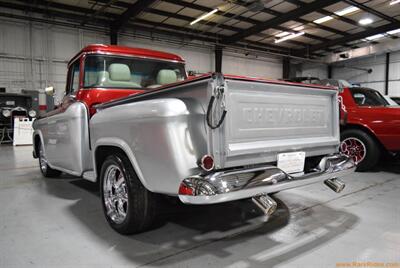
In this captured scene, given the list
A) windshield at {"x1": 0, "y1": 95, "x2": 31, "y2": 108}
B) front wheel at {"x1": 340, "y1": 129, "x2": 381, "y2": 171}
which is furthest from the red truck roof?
windshield at {"x1": 0, "y1": 95, "x2": 31, "y2": 108}

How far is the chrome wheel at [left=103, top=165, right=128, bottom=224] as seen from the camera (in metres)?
2.48

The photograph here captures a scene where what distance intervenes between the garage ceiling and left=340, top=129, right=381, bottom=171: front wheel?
699 centimetres

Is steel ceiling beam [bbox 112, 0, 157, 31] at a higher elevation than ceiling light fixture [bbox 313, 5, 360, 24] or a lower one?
lower

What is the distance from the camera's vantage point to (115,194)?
2576mm

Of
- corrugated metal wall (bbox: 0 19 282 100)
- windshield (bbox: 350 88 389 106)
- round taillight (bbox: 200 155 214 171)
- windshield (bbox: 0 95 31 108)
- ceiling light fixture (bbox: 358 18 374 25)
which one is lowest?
round taillight (bbox: 200 155 214 171)

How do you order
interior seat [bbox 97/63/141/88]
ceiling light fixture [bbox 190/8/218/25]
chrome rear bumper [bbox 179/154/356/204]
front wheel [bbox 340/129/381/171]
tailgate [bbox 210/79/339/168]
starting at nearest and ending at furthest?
chrome rear bumper [bbox 179/154/356/204], tailgate [bbox 210/79/339/168], interior seat [bbox 97/63/141/88], front wheel [bbox 340/129/381/171], ceiling light fixture [bbox 190/8/218/25]

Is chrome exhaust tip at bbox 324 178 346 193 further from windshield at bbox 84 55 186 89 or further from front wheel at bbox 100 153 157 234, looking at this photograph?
windshield at bbox 84 55 186 89

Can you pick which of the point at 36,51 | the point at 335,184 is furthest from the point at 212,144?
the point at 36,51

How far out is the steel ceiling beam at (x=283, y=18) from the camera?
35.0ft

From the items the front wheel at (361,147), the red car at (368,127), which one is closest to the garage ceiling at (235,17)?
the red car at (368,127)

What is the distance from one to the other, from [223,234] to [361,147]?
12.8ft

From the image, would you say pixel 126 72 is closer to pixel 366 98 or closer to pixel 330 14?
pixel 366 98

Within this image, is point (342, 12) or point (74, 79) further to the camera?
point (342, 12)

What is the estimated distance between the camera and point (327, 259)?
79.8 inches
